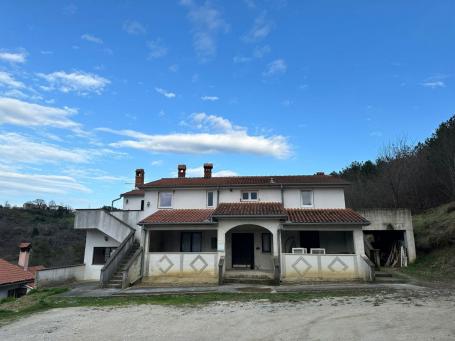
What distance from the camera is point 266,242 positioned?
67.2ft

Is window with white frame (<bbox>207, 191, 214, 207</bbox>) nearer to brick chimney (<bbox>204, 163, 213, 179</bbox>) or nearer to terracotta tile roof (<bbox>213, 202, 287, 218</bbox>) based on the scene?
terracotta tile roof (<bbox>213, 202, 287, 218</bbox>)

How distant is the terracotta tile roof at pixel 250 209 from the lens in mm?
17984

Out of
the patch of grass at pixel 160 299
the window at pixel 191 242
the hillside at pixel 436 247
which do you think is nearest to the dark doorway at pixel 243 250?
the window at pixel 191 242

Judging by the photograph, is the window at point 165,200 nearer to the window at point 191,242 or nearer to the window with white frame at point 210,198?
the window at point 191,242

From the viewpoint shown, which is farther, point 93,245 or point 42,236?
point 42,236

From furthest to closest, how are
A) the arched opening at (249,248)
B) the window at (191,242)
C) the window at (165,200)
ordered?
1. the window at (165,200)
2. the window at (191,242)
3. the arched opening at (249,248)

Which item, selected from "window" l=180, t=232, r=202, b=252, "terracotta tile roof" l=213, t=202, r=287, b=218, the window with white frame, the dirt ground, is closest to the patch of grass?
the dirt ground

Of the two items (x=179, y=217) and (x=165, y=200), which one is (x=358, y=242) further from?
(x=165, y=200)

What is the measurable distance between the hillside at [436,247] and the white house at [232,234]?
129cm

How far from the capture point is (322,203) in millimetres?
21266

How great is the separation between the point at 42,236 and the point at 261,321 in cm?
6179

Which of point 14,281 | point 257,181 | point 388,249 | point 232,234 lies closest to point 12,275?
point 14,281

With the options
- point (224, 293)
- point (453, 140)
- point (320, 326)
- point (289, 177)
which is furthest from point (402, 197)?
point (320, 326)

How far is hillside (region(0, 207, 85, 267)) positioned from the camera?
49269 millimetres
